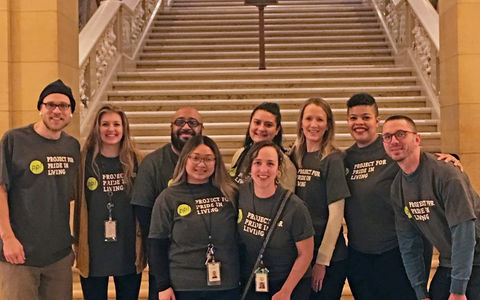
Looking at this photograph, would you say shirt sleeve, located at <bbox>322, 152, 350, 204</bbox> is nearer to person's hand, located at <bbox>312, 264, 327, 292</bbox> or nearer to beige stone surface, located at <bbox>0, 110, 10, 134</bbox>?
person's hand, located at <bbox>312, 264, 327, 292</bbox>

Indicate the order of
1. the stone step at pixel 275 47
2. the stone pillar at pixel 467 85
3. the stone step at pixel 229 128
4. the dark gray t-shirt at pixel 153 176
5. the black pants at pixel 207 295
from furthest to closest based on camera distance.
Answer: the stone step at pixel 275 47, the stone step at pixel 229 128, the stone pillar at pixel 467 85, the dark gray t-shirt at pixel 153 176, the black pants at pixel 207 295

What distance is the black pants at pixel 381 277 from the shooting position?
11.7 feet

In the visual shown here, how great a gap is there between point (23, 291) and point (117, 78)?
6446mm

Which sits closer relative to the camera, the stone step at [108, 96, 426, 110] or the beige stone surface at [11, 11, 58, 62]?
the beige stone surface at [11, 11, 58, 62]

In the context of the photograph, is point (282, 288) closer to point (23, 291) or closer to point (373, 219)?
point (373, 219)

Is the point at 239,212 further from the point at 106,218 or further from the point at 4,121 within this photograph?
the point at 4,121

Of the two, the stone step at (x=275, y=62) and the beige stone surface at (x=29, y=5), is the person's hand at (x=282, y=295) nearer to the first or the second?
the beige stone surface at (x=29, y=5)

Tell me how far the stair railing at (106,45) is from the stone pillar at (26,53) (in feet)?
7.12

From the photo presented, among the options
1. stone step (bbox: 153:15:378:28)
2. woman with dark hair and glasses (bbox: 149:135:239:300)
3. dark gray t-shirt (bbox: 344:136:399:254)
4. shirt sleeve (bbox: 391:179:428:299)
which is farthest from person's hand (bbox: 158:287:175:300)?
stone step (bbox: 153:15:378:28)

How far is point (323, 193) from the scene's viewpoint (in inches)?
141

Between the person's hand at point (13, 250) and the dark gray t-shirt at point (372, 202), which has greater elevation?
the dark gray t-shirt at point (372, 202)

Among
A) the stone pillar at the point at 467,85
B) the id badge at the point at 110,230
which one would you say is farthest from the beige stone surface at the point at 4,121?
the stone pillar at the point at 467,85

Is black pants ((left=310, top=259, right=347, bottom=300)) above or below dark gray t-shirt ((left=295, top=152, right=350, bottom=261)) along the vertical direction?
below

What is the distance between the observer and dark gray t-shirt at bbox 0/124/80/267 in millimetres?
3428
